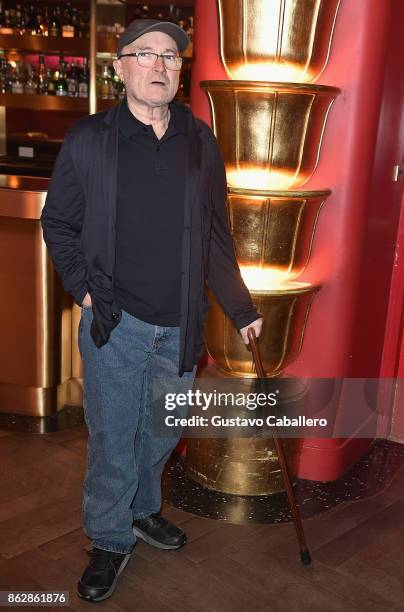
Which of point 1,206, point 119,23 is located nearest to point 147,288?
point 1,206

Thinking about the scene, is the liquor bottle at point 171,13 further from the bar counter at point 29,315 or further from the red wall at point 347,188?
the red wall at point 347,188

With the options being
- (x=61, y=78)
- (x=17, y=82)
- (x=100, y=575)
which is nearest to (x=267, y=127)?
(x=100, y=575)

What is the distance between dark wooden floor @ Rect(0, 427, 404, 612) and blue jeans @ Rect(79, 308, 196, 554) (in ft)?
0.54

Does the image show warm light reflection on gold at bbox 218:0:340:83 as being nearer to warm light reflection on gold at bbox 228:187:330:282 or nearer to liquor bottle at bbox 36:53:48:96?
warm light reflection on gold at bbox 228:187:330:282

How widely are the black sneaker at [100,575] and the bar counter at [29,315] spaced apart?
129 centimetres

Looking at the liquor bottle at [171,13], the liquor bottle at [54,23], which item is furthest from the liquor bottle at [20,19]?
the liquor bottle at [171,13]

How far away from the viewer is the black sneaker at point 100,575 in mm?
2016

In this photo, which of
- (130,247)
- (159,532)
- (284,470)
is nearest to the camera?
(130,247)

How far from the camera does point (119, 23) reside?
17.5 ft

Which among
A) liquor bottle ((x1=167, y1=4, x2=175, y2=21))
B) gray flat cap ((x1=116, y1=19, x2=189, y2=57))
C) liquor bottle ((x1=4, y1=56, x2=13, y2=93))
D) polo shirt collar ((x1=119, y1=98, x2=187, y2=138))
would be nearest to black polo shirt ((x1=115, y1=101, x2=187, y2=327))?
polo shirt collar ((x1=119, y1=98, x2=187, y2=138))

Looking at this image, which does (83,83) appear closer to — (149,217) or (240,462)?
(240,462)

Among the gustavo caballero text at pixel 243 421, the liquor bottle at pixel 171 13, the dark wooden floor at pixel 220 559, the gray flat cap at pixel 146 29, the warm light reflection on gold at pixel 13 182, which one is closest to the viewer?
the gray flat cap at pixel 146 29

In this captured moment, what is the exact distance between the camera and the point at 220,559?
7.41ft

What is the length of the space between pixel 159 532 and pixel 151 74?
1.42 m
